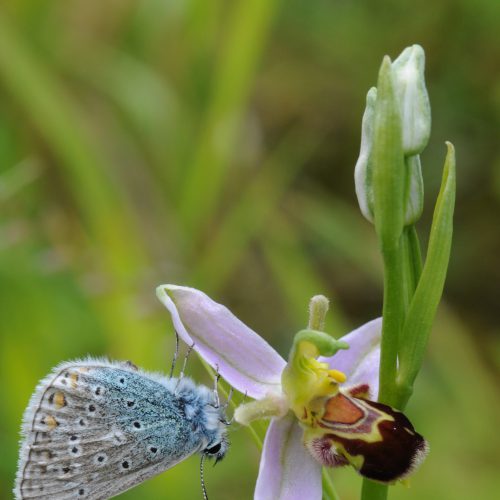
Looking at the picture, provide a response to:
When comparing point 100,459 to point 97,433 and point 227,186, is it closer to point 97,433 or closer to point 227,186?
point 97,433

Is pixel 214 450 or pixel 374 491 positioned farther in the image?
pixel 214 450

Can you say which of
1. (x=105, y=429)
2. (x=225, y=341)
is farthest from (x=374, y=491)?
(x=105, y=429)

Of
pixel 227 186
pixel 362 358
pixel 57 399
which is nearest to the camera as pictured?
pixel 57 399

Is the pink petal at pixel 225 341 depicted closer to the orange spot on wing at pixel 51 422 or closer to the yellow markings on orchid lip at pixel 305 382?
the yellow markings on orchid lip at pixel 305 382

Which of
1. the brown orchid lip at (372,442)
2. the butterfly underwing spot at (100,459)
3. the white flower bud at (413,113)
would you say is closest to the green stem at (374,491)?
the brown orchid lip at (372,442)

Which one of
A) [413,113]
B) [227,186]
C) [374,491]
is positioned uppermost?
[227,186]

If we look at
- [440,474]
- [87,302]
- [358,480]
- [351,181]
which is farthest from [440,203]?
→ [351,181]

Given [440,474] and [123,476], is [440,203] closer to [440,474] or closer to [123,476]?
[123,476]
